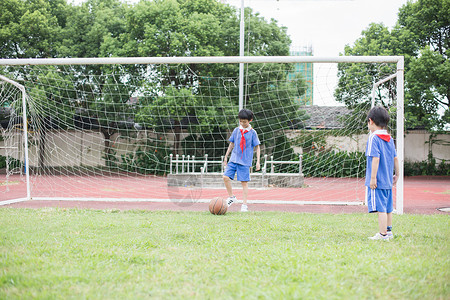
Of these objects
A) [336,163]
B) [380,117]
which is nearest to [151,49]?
[336,163]

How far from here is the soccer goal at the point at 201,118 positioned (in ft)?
27.8

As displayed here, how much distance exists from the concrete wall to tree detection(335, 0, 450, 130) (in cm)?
325

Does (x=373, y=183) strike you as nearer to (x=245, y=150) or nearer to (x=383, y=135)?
(x=383, y=135)

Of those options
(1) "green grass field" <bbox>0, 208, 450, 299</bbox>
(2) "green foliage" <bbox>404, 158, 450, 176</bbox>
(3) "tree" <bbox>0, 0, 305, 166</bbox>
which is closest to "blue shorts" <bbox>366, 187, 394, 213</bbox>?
(1) "green grass field" <bbox>0, 208, 450, 299</bbox>

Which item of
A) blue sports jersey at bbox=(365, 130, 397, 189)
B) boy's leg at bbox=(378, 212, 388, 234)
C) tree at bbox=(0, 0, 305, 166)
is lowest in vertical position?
boy's leg at bbox=(378, 212, 388, 234)

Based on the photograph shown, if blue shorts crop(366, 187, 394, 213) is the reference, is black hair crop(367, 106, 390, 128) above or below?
above

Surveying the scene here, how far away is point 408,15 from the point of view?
61.2 ft

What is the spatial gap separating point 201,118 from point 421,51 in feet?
33.5

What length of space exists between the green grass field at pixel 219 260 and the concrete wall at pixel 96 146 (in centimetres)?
612

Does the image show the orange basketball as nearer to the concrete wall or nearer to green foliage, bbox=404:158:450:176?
the concrete wall

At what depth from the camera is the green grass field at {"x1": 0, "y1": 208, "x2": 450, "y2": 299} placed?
8.12 ft

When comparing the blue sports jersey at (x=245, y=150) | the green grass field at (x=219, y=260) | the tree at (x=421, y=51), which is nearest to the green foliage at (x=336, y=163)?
the tree at (x=421, y=51)

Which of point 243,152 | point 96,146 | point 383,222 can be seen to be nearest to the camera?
point 383,222

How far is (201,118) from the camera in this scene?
14219mm
